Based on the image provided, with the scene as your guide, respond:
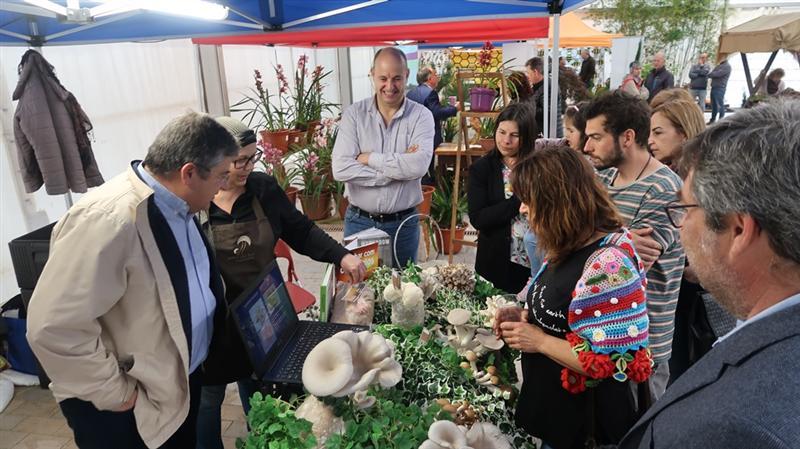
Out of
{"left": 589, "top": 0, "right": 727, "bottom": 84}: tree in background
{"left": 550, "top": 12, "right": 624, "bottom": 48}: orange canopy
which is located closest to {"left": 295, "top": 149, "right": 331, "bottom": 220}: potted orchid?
{"left": 550, "top": 12, "right": 624, "bottom": 48}: orange canopy

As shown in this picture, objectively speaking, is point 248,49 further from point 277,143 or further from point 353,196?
point 353,196

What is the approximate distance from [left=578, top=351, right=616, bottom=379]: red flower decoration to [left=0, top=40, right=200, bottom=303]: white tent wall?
402 centimetres

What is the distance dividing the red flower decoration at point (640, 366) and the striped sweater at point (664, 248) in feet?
2.07

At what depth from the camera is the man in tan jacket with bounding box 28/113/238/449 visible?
131 centimetres

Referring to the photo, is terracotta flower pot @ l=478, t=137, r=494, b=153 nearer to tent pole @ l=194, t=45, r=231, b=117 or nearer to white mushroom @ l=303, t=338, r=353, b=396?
tent pole @ l=194, t=45, r=231, b=117

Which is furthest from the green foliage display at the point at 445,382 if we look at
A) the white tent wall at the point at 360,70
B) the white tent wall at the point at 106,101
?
the white tent wall at the point at 360,70

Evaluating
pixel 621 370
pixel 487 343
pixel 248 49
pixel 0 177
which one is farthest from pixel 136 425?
pixel 248 49

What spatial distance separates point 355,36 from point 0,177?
123 inches

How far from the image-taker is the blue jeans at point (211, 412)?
1.99 meters

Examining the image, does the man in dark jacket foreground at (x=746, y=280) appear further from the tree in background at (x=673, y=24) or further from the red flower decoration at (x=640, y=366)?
the tree in background at (x=673, y=24)

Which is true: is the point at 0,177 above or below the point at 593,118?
below

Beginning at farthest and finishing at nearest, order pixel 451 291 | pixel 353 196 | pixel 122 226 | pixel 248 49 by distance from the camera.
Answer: pixel 248 49, pixel 353 196, pixel 451 291, pixel 122 226

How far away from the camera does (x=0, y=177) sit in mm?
3578

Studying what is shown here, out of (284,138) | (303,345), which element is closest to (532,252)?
(303,345)
